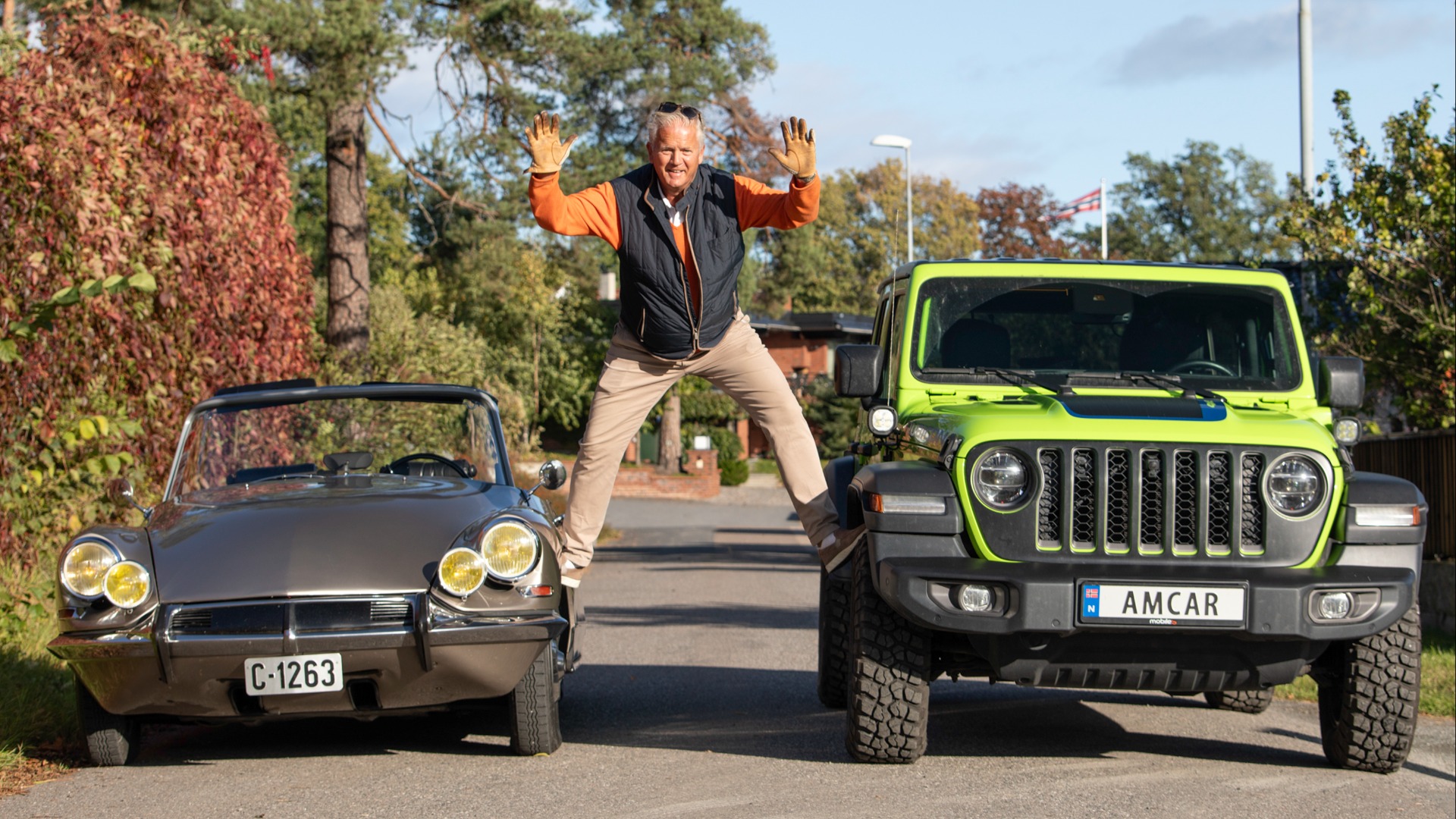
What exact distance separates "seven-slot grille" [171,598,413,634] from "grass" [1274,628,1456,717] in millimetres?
4351

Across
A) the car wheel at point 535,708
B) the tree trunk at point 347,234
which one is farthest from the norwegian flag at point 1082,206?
the car wheel at point 535,708

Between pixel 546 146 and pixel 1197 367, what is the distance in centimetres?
309

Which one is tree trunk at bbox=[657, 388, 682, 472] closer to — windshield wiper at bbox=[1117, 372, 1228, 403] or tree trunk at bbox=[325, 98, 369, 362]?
tree trunk at bbox=[325, 98, 369, 362]

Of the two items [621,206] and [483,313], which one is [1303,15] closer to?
[621,206]

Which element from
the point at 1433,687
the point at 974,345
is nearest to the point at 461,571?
the point at 974,345

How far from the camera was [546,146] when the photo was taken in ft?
18.9

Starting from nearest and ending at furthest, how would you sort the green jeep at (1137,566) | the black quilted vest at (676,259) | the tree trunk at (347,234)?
the green jeep at (1137,566) → the black quilted vest at (676,259) → the tree trunk at (347,234)

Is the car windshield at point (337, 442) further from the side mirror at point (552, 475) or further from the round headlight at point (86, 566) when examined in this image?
the round headlight at point (86, 566)

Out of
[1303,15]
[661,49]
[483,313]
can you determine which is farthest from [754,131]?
[1303,15]

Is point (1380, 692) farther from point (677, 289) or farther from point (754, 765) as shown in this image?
point (677, 289)

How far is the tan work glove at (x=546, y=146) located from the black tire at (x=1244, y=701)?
4180 mm

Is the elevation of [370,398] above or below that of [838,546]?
above

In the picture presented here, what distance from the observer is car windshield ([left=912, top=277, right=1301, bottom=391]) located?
6.79 m

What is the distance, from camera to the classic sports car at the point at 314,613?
5254mm
